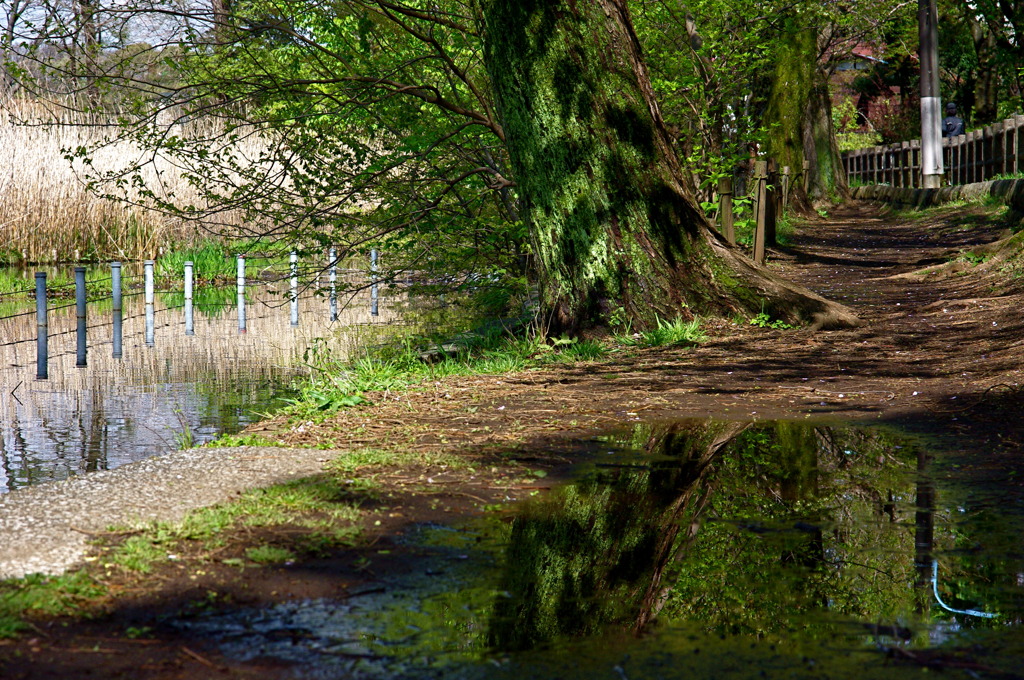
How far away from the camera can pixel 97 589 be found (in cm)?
307

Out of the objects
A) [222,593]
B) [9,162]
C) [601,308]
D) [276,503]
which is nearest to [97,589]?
[222,593]

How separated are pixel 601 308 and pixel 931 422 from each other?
11.5 feet

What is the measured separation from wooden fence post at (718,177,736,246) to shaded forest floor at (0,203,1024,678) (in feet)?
9.20

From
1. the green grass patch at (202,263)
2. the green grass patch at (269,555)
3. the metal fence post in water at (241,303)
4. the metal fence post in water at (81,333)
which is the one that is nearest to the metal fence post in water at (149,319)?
the metal fence post in water at (81,333)

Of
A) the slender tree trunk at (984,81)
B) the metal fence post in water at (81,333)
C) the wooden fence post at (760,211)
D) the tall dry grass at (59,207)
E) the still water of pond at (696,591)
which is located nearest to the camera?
the still water of pond at (696,591)

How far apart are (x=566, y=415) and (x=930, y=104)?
23564 millimetres

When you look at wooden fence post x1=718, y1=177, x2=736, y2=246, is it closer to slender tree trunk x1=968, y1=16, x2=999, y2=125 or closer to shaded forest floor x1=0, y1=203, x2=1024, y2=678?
shaded forest floor x1=0, y1=203, x2=1024, y2=678

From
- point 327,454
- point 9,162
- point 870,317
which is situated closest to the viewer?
point 327,454

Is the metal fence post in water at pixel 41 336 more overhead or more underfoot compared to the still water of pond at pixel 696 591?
more overhead

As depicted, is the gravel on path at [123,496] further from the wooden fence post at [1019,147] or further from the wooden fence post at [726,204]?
the wooden fence post at [1019,147]

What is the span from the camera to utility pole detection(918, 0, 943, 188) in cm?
2595

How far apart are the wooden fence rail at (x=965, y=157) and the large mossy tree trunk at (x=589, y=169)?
16343 mm

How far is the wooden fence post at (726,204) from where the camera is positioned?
44.9 feet

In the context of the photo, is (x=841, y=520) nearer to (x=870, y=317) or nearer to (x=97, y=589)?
(x=97, y=589)
